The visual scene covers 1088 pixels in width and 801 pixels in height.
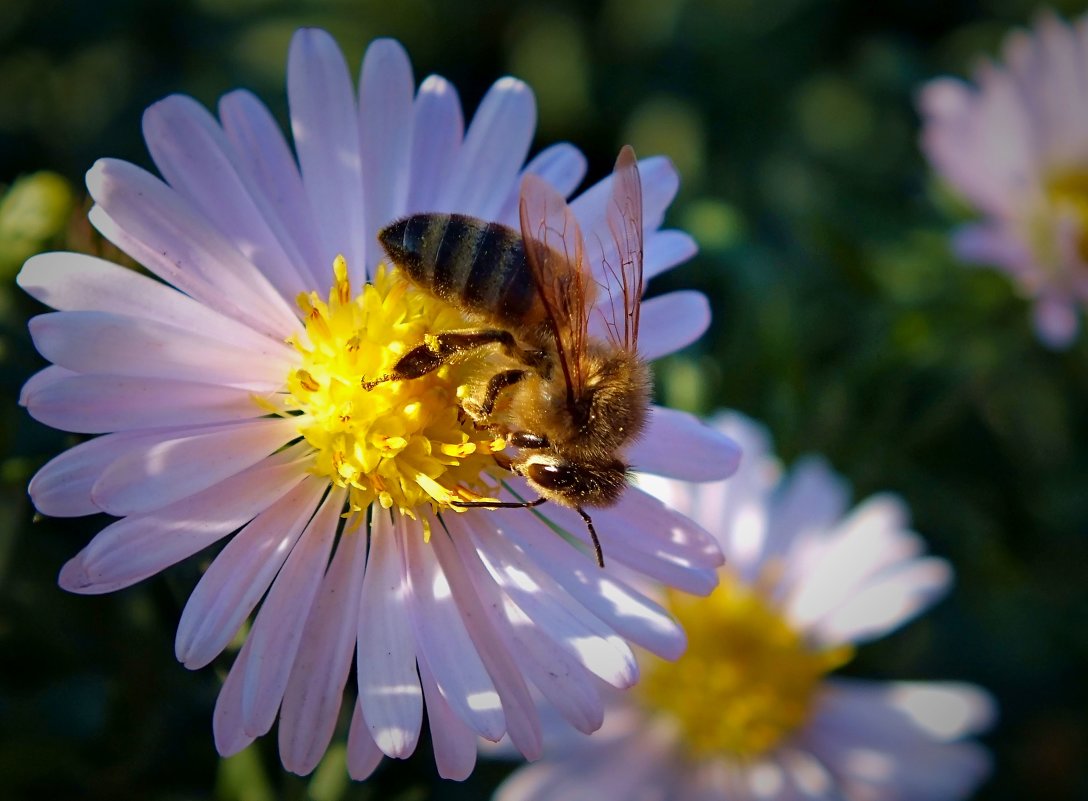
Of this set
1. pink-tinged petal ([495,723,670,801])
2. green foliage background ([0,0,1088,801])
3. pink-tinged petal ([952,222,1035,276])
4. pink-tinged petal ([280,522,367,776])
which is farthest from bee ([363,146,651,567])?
pink-tinged petal ([952,222,1035,276])

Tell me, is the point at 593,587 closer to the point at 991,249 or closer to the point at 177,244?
the point at 177,244

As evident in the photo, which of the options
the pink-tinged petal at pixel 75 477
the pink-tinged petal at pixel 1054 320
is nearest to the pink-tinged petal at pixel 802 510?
the pink-tinged petal at pixel 1054 320

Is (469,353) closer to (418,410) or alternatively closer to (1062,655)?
(418,410)

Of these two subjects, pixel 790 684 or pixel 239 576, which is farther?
pixel 790 684

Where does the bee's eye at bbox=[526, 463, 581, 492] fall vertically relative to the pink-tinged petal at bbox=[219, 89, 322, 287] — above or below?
below

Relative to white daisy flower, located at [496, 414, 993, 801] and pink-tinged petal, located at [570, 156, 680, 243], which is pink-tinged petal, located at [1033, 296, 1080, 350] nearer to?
white daisy flower, located at [496, 414, 993, 801]

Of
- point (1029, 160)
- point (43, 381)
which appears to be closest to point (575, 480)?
point (43, 381)
